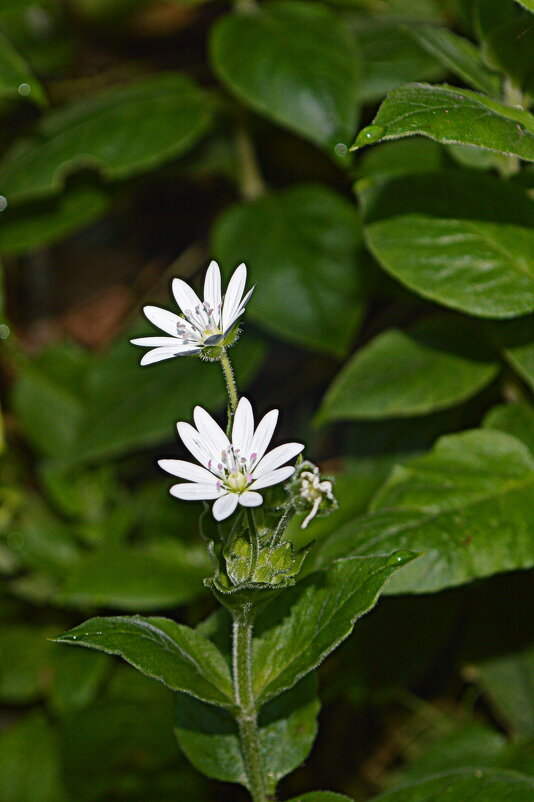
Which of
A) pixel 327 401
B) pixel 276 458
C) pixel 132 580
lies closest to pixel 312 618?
pixel 276 458

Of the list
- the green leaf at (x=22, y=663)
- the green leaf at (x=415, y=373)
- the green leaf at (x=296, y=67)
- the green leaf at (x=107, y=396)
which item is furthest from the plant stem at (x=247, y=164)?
the green leaf at (x=22, y=663)

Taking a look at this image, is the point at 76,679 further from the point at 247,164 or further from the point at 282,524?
the point at 247,164

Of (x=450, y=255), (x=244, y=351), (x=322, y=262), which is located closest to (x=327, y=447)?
(x=244, y=351)

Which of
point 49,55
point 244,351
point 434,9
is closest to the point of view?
point 244,351

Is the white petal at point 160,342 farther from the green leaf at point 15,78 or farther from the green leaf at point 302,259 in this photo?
the green leaf at point 15,78

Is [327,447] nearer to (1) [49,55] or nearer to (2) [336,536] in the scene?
(2) [336,536]
